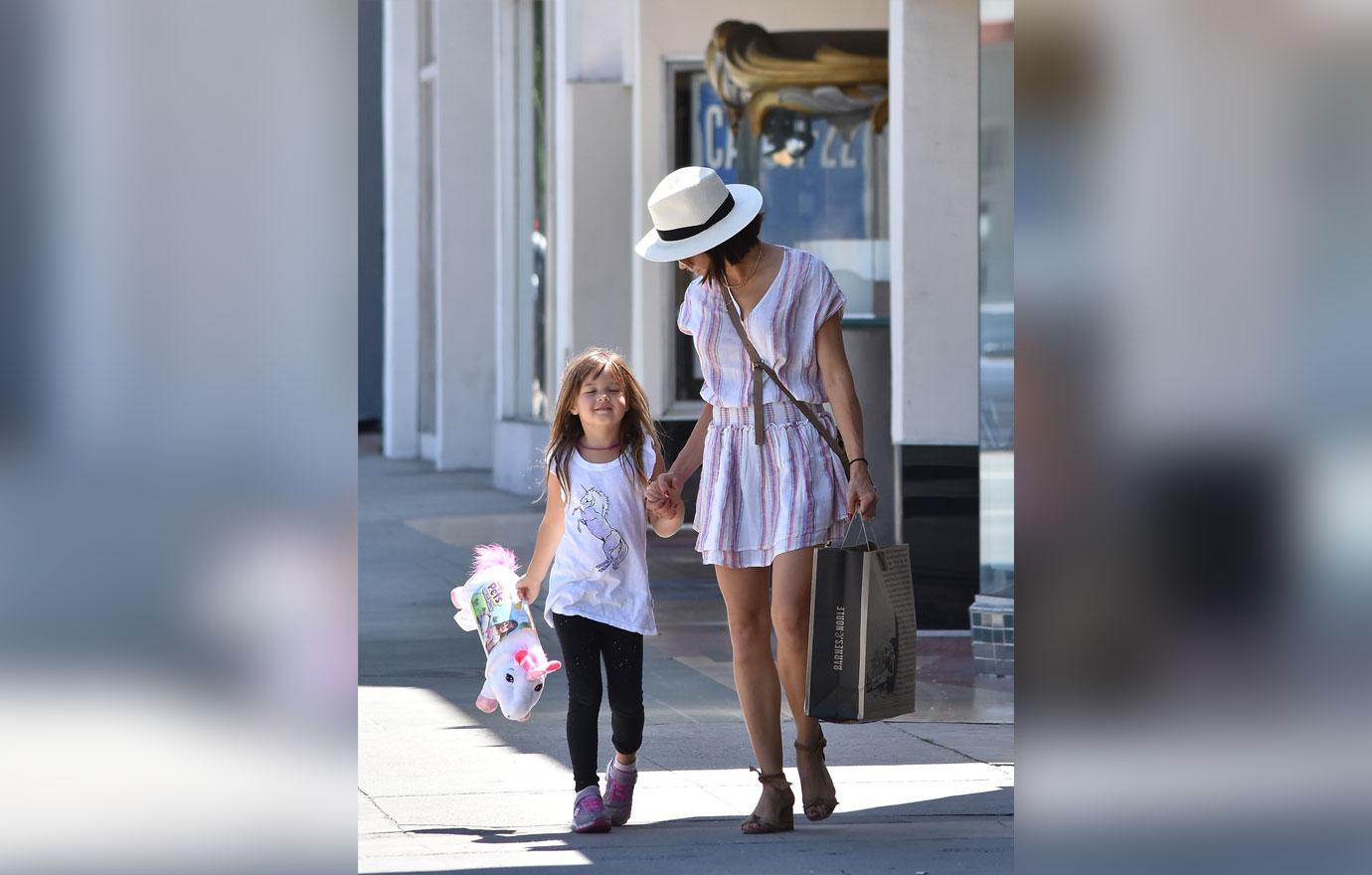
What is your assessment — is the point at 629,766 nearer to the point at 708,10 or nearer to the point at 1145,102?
the point at 1145,102

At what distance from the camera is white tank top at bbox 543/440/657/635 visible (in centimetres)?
555

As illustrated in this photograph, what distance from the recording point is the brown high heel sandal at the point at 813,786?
18.2ft

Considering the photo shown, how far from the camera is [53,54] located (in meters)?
3.02

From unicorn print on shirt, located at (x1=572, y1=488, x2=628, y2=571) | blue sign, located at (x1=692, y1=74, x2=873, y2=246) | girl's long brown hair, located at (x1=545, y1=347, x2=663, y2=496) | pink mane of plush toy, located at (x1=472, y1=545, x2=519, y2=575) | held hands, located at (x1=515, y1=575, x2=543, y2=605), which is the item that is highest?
blue sign, located at (x1=692, y1=74, x2=873, y2=246)

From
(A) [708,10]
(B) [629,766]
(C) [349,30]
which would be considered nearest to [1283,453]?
(C) [349,30]

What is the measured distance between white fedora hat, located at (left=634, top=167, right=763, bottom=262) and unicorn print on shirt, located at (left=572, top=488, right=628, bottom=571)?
70 centimetres

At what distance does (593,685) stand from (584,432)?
72 cm

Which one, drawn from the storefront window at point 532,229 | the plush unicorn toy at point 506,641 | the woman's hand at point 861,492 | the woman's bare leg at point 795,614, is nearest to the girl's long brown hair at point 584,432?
the plush unicorn toy at point 506,641

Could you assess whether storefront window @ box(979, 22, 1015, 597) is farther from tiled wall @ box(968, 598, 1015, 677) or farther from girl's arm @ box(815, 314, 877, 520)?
girl's arm @ box(815, 314, 877, 520)

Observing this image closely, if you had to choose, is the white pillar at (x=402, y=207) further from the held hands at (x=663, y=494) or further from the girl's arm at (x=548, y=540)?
the held hands at (x=663, y=494)

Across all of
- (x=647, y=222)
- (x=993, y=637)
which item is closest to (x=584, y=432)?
(x=993, y=637)

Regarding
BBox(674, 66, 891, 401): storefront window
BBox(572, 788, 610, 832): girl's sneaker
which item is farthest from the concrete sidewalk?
BBox(674, 66, 891, 401): storefront window

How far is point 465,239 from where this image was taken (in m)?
21.4

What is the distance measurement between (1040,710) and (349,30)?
152 centimetres
